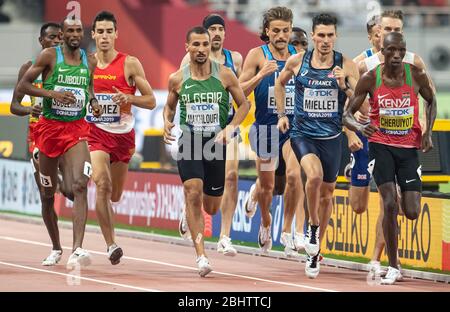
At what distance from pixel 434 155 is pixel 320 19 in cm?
466

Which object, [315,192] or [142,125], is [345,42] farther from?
[315,192]

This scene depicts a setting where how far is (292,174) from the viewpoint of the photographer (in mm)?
16812

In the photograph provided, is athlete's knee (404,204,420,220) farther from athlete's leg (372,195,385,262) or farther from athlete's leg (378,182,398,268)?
athlete's leg (372,195,385,262)

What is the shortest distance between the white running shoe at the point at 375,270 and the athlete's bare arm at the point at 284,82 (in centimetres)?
190

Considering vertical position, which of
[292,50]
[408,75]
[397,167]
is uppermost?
[292,50]

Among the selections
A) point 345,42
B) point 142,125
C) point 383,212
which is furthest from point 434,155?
point 345,42

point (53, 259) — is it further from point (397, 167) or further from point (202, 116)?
point (397, 167)

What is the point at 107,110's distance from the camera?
15984mm

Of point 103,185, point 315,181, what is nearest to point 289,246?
point 315,181

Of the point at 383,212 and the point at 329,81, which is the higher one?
the point at 329,81

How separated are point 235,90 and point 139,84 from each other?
1.29 m

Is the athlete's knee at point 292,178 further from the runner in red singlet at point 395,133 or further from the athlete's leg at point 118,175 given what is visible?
the runner in red singlet at point 395,133

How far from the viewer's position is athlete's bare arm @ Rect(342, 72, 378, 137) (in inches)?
569
